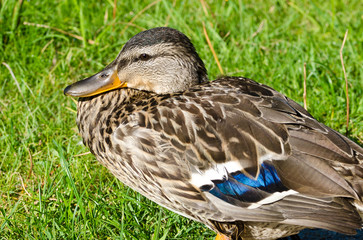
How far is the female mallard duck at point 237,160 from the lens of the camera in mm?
3162

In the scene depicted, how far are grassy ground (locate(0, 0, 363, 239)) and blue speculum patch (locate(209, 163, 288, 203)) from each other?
448 millimetres

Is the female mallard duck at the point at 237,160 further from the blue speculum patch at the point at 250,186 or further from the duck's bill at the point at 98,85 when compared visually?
the duck's bill at the point at 98,85

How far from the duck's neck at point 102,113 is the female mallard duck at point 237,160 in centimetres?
2

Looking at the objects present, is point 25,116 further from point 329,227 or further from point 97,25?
point 329,227

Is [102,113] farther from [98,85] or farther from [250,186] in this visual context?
[250,186]

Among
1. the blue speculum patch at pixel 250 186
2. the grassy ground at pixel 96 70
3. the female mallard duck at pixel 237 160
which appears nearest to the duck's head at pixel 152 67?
the female mallard duck at pixel 237 160

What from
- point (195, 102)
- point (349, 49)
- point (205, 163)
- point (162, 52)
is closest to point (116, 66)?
point (162, 52)

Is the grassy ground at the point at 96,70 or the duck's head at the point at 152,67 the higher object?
the duck's head at the point at 152,67

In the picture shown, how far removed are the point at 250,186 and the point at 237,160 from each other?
0.16 metres

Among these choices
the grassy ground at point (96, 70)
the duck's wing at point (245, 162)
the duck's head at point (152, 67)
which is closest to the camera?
the duck's wing at point (245, 162)

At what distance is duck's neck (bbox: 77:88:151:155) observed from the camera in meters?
3.61

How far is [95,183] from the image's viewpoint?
4.09m

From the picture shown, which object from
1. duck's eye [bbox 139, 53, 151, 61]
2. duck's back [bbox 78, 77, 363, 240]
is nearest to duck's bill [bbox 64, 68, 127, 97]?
duck's eye [bbox 139, 53, 151, 61]

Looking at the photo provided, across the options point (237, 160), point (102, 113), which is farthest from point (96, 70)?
point (237, 160)
